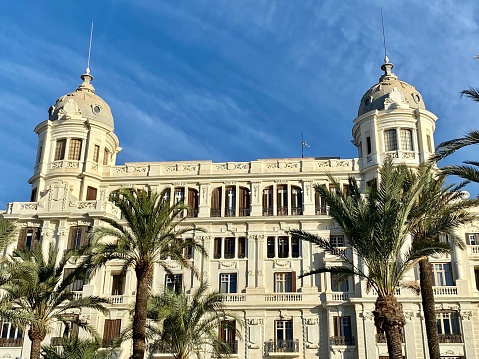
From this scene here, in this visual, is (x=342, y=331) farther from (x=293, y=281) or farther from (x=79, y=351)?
(x=79, y=351)

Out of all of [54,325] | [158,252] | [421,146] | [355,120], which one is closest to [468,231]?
[421,146]

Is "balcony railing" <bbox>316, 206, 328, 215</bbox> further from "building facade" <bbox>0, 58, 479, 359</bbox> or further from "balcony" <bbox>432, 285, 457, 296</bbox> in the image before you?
"balcony" <bbox>432, 285, 457, 296</bbox>

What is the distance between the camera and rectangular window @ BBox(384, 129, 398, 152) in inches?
2126

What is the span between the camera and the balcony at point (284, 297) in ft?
163

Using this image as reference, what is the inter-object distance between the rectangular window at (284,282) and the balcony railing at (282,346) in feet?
14.0

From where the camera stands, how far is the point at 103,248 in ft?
110

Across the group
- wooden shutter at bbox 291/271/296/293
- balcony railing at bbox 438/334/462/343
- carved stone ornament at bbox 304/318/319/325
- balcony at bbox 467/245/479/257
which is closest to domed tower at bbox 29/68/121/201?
wooden shutter at bbox 291/271/296/293

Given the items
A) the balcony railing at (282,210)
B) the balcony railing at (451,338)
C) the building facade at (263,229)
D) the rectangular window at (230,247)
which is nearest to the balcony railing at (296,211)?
the building facade at (263,229)

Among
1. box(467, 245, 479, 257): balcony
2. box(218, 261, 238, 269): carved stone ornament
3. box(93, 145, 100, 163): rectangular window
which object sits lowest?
box(218, 261, 238, 269): carved stone ornament

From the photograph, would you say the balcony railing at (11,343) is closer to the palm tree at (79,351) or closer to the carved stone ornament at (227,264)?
the palm tree at (79,351)

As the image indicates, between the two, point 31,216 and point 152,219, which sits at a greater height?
point 31,216

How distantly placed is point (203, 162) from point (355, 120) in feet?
45.7

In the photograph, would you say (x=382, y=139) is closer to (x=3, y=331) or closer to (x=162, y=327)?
(x=162, y=327)

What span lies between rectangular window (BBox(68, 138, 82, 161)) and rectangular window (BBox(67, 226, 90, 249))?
6.69 metres
